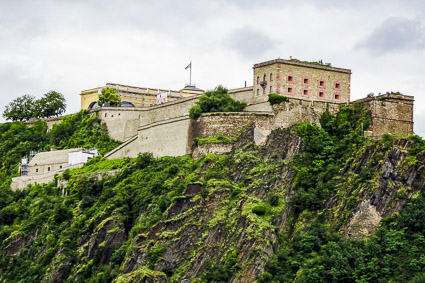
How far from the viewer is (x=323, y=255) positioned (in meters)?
77.1

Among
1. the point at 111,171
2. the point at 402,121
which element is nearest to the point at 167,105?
the point at 111,171

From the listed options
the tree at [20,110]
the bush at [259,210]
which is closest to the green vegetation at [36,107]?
the tree at [20,110]

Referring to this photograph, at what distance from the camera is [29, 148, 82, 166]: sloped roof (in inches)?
4176

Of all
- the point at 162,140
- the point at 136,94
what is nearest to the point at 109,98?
the point at 136,94

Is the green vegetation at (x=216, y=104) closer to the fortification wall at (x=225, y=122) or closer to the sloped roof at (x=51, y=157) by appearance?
the fortification wall at (x=225, y=122)

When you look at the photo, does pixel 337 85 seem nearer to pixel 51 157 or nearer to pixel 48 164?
pixel 51 157

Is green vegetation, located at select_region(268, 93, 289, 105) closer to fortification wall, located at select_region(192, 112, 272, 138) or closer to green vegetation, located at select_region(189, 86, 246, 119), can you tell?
fortification wall, located at select_region(192, 112, 272, 138)

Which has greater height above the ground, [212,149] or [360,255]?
[212,149]

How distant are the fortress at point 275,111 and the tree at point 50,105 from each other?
69.0ft

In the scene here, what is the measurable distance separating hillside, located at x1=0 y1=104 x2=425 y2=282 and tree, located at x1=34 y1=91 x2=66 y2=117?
2343 cm

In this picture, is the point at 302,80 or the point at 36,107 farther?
the point at 36,107

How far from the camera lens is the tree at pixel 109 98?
369 feet

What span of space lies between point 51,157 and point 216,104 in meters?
20.0

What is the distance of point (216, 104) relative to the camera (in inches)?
3723
